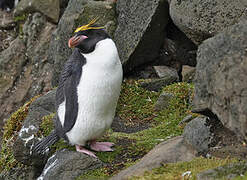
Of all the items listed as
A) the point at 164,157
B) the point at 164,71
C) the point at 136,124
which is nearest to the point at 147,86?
the point at 164,71

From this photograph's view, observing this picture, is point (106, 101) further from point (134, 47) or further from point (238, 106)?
point (134, 47)

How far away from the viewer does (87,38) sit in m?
4.22

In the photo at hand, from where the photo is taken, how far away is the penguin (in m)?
4.15

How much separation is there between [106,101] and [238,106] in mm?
1815

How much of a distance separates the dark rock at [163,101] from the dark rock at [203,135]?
2.34 meters

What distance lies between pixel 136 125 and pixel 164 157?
240 cm

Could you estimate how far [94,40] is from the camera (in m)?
4.21

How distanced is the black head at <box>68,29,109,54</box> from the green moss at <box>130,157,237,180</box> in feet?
4.98

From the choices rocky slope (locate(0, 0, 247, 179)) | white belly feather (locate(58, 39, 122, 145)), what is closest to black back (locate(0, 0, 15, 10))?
rocky slope (locate(0, 0, 247, 179))

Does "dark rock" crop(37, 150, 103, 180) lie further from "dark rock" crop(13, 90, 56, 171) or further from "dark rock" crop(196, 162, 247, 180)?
"dark rock" crop(196, 162, 247, 180)

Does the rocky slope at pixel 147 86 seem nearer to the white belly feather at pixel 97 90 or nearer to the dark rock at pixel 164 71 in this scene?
the dark rock at pixel 164 71

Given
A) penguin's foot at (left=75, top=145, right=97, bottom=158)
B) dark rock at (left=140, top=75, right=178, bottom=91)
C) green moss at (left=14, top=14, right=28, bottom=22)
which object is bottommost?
dark rock at (left=140, top=75, right=178, bottom=91)

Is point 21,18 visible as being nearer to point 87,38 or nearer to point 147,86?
point 147,86

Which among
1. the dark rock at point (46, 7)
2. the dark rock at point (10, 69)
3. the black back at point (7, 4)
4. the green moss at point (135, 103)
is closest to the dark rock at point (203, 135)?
the green moss at point (135, 103)
